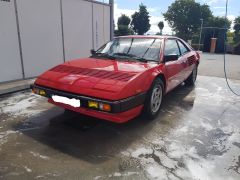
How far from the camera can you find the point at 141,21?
45562 millimetres

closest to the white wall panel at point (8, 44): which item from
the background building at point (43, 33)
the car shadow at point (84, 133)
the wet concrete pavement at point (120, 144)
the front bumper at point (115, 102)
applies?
the background building at point (43, 33)

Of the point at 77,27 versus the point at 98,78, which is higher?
the point at 77,27

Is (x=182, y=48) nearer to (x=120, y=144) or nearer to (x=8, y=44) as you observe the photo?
(x=120, y=144)

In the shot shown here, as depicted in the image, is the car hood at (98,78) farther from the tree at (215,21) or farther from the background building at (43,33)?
the tree at (215,21)

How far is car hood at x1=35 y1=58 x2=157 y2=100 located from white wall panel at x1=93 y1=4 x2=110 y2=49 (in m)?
5.25

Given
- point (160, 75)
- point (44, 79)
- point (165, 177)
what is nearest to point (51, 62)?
point (44, 79)

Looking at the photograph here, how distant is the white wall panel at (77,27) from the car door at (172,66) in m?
3.94

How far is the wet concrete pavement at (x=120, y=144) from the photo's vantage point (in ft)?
7.27

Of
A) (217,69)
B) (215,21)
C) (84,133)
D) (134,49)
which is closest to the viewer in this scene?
(84,133)

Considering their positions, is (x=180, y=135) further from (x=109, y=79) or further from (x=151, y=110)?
(x=109, y=79)

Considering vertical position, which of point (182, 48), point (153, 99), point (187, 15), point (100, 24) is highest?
point (187, 15)

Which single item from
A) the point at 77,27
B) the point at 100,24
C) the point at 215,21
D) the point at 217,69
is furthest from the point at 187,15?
the point at 77,27

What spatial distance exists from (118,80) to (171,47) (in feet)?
6.39

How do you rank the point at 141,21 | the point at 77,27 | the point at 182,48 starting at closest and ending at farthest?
the point at 182,48
the point at 77,27
the point at 141,21
